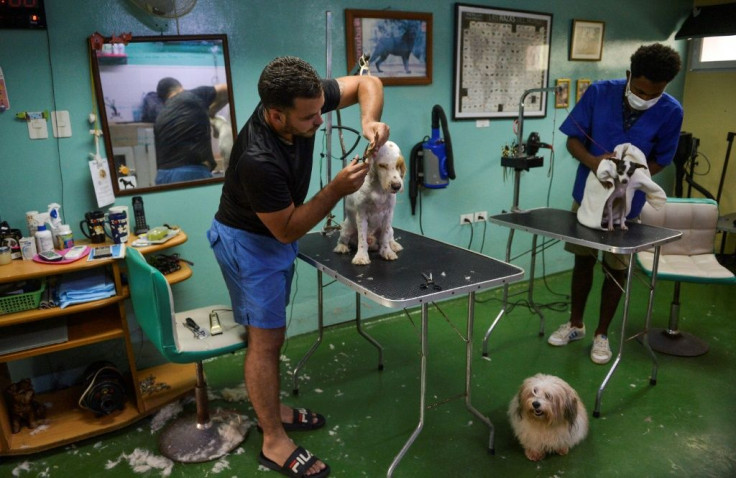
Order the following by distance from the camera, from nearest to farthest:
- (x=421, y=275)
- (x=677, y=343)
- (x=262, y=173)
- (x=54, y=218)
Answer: (x=262, y=173), (x=421, y=275), (x=54, y=218), (x=677, y=343)

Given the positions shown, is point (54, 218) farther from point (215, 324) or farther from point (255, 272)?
point (255, 272)

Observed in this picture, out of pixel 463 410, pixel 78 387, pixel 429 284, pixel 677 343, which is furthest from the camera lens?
pixel 677 343

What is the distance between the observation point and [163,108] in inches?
98.3

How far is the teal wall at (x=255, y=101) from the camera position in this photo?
7.44ft

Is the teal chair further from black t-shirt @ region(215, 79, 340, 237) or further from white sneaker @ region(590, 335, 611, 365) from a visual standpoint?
white sneaker @ region(590, 335, 611, 365)

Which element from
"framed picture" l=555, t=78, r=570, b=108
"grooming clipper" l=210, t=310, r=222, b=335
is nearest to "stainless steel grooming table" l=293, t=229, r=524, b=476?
"grooming clipper" l=210, t=310, r=222, b=335

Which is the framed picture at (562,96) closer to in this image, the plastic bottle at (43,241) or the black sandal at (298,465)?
the black sandal at (298,465)

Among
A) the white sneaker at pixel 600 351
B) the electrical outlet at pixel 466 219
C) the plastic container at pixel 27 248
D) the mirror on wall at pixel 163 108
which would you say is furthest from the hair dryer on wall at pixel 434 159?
the plastic container at pixel 27 248

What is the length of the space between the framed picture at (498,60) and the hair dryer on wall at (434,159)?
0.80 feet

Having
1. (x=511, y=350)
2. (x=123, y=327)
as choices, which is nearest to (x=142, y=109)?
(x=123, y=327)

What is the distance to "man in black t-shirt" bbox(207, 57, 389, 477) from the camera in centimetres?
160

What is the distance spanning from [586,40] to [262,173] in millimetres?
3234

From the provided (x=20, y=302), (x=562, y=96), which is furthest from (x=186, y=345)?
(x=562, y=96)

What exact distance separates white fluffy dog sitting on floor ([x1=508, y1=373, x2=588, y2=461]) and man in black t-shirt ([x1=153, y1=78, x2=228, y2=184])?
1.90 m
